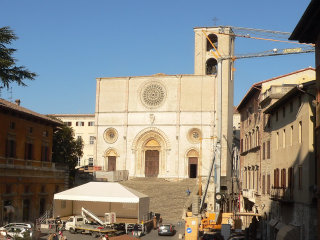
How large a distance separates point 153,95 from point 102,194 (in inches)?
1119

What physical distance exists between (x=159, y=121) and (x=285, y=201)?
36.2 m

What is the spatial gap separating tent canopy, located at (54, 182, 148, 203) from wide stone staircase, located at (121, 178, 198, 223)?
9266 mm

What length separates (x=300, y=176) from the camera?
22.2 metres

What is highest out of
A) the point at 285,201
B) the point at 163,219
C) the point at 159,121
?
the point at 159,121

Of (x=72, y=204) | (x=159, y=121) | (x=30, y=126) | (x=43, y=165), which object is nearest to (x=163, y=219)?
(x=72, y=204)

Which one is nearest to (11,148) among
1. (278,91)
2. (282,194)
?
(278,91)

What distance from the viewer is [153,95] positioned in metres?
60.0

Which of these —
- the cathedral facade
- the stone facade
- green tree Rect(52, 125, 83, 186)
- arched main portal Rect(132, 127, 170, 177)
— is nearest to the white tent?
green tree Rect(52, 125, 83, 186)

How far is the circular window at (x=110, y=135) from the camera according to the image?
60375 mm

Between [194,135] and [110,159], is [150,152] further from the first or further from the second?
[194,135]

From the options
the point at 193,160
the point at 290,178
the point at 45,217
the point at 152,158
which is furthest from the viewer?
the point at 152,158

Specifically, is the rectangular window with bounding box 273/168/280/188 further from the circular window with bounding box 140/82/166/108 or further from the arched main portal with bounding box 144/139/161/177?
the circular window with bounding box 140/82/166/108

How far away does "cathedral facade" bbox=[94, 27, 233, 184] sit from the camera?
57562 mm

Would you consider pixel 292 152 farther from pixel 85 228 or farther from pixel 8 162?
pixel 8 162
